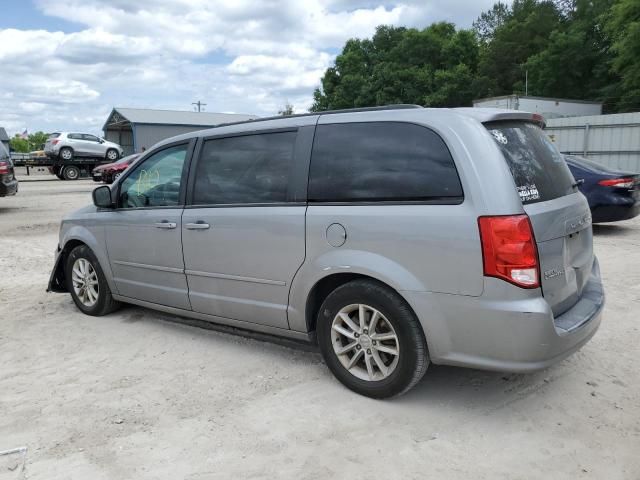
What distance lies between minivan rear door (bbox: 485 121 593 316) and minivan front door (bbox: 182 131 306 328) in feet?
4.50

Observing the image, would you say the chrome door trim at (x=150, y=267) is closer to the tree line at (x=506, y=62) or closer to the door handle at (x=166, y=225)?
the door handle at (x=166, y=225)

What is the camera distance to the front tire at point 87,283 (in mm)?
5363

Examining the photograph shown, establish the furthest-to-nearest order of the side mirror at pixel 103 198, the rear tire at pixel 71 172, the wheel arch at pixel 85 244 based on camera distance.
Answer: the rear tire at pixel 71 172, the wheel arch at pixel 85 244, the side mirror at pixel 103 198

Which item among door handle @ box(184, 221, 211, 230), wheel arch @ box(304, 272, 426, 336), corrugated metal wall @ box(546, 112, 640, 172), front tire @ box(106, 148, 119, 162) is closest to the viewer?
wheel arch @ box(304, 272, 426, 336)

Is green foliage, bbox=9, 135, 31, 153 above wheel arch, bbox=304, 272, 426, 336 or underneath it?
above

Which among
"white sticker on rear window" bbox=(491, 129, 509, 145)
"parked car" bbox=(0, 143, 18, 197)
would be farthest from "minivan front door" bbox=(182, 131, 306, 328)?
"parked car" bbox=(0, 143, 18, 197)

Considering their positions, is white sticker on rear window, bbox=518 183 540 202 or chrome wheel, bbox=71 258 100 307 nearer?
white sticker on rear window, bbox=518 183 540 202

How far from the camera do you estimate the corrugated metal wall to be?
708 inches

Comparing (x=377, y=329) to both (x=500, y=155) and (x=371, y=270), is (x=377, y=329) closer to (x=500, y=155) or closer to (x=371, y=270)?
(x=371, y=270)

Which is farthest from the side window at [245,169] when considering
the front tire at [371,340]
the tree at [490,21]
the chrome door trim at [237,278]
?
the tree at [490,21]

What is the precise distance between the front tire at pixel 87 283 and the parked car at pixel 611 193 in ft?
24.9

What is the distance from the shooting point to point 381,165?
3.51m

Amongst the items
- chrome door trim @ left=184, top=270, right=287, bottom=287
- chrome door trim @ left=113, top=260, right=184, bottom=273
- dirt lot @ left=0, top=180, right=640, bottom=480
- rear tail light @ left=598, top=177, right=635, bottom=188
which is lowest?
dirt lot @ left=0, top=180, right=640, bottom=480

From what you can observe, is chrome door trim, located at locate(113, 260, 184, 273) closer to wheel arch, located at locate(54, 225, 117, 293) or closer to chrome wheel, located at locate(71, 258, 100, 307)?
wheel arch, located at locate(54, 225, 117, 293)
